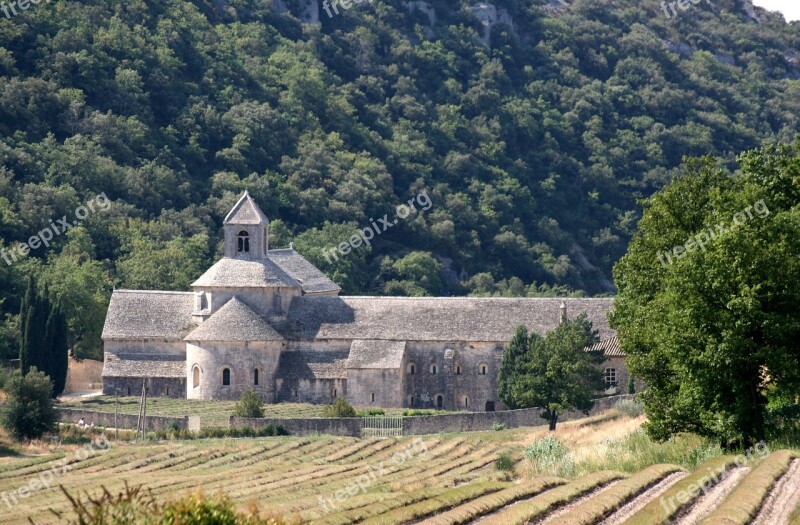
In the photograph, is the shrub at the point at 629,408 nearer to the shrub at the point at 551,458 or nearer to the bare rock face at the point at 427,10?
the shrub at the point at 551,458

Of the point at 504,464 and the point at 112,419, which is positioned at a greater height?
the point at 112,419

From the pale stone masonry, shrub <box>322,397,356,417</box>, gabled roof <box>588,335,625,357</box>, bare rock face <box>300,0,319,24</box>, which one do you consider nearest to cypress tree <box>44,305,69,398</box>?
the pale stone masonry

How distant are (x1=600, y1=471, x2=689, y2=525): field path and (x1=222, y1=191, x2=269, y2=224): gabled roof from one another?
52.4 m

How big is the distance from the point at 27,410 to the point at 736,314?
36.9 meters

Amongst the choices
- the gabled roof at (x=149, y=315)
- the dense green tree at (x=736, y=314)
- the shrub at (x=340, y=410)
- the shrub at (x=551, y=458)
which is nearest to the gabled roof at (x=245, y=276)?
the gabled roof at (x=149, y=315)

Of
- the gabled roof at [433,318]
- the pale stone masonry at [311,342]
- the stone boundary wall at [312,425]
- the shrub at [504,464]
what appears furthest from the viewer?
the gabled roof at [433,318]

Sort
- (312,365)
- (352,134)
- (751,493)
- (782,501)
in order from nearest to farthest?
(782,501)
(751,493)
(312,365)
(352,134)

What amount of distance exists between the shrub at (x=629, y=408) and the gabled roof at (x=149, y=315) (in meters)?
26.6

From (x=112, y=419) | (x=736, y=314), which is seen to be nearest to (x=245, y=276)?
(x=112, y=419)

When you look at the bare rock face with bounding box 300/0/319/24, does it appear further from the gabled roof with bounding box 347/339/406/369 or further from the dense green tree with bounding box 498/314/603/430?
the dense green tree with bounding box 498/314/603/430

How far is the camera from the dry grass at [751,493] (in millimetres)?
28953

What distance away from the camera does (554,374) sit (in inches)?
2842

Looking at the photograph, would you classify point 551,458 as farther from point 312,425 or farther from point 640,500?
point 312,425

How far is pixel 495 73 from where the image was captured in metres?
173
